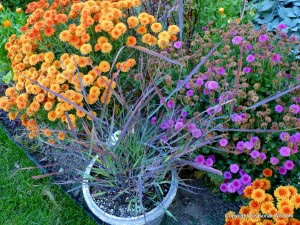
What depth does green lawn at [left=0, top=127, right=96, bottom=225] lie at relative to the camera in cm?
272

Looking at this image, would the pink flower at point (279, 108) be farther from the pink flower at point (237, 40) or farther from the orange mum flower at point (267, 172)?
the pink flower at point (237, 40)

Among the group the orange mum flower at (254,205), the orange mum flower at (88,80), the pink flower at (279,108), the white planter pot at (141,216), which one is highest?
the orange mum flower at (88,80)

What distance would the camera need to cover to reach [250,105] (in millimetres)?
2211

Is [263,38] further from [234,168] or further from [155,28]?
[234,168]

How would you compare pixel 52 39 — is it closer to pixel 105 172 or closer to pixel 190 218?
pixel 105 172

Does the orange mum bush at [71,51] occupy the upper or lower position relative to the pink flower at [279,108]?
upper

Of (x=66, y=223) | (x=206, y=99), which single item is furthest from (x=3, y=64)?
(x=206, y=99)

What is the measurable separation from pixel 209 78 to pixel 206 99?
15cm

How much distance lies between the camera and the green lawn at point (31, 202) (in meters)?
2.72

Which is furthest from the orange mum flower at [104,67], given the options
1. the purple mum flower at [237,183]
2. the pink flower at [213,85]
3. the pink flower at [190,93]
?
the purple mum flower at [237,183]

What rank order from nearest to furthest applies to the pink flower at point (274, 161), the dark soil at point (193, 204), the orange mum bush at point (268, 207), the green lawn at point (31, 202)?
the orange mum bush at point (268, 207) < the pink flower at point (274, 161) < the dark soil at point (193, 204) < the green lawn at point (31, 202)

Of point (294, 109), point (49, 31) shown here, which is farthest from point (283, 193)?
point (49, 31)

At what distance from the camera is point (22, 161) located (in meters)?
3.12

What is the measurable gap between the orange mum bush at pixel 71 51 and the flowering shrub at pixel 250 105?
1.03 ft
